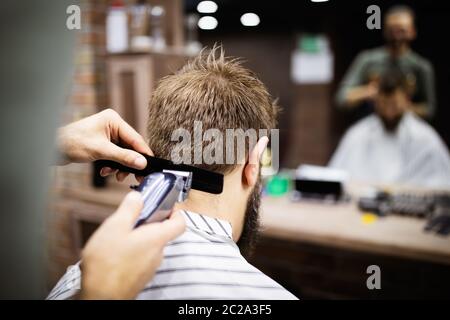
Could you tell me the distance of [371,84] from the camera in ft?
11.1

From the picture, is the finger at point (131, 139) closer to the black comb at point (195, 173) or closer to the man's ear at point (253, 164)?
the black comb at point (195, 173)

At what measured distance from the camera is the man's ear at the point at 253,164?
41.7 inches

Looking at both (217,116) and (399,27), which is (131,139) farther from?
(399,27)

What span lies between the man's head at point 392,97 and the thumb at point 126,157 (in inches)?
92.3

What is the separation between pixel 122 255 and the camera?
0.60 m

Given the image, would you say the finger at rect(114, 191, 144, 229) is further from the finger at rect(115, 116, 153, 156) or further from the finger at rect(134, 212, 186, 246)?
the finger at rect(115, 116, 153, 156)

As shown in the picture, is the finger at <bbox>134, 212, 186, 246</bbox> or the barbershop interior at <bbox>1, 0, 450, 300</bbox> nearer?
the finger at <bbox>134, 212, 186, 246</bbox>

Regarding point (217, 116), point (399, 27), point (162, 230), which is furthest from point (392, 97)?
point (162, 230)

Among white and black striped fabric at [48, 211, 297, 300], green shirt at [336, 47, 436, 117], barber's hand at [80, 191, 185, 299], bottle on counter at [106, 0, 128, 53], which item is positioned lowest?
white and black striped fabric at [48, 211, 297, 300]

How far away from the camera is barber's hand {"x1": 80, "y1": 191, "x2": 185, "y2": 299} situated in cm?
58

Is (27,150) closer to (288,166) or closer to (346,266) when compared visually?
(346,266)

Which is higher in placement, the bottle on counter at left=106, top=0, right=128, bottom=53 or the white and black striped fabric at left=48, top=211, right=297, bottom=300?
the bottle on counter at left=106, top=0, right=128, bottom=53

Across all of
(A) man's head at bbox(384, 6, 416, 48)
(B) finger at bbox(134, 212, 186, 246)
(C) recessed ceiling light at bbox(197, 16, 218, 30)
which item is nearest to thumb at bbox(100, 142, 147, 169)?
(B) finger at bbox(134, 212, 186, 246)

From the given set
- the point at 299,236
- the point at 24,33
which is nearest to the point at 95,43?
the point at 299,236
